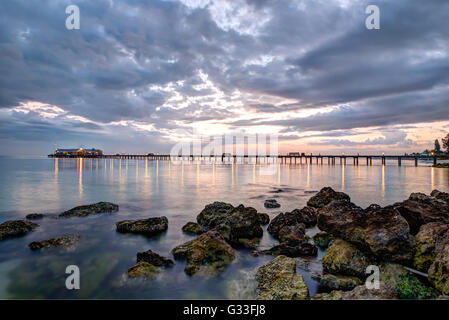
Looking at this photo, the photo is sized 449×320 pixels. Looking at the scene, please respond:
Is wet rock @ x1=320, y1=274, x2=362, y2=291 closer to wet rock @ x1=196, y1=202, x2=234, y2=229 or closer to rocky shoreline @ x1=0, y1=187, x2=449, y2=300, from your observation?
rocky shoreline @ x1=0, y1=187, x2=449, y2=300

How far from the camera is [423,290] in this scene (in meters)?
5.17

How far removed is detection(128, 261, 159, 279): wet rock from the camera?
6.47 m

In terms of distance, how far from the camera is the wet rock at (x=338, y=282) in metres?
5.56

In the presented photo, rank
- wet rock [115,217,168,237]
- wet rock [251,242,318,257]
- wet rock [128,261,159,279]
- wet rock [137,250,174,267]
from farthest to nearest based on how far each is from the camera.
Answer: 1. wet rock [115,217,168,237]
2. wet rock [251,242,318,257]
3. wet rock [137,250,174,267]
4. wet rock [128,261,159,279]

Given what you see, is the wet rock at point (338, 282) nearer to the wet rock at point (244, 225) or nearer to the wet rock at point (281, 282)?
the wet rock at point (281, 282)

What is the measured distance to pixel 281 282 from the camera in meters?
5.46

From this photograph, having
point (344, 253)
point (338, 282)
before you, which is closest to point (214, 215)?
point (344, 253)

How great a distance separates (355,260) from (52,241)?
10.1 meters

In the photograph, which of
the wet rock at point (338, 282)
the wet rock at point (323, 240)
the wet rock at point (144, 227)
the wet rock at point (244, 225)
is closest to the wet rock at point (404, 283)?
the wet rock at point (338, 282)

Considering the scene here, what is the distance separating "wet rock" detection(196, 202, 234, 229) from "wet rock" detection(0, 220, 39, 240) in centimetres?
753

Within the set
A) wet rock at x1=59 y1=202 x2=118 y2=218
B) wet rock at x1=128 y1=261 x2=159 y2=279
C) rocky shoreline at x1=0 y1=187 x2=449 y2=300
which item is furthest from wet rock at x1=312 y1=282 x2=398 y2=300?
wet rock at x1=59 y1=202 x2=118 y2=218

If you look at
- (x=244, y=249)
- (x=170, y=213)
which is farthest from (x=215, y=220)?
(x=170, y=213)

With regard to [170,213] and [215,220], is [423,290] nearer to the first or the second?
[215,220]

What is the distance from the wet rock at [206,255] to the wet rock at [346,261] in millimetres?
2833
